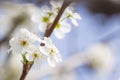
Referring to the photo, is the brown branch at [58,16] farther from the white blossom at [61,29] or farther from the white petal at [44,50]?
the white blossom at [61,29]

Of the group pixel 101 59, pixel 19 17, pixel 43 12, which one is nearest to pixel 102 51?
pixel 101 59

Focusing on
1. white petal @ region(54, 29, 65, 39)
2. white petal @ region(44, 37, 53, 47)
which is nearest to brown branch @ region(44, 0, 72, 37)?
white petal @ region(44, 37, 53, 47)

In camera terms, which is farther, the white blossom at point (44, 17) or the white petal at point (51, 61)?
the white blossom at point (44, 17)

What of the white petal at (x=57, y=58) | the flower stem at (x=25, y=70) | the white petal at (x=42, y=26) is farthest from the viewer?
the white petal at (x=42, y=26)

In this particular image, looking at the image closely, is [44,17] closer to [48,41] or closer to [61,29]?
[61,29]

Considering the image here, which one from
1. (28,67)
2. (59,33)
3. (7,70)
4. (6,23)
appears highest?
(6,23)

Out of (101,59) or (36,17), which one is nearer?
(36,17)

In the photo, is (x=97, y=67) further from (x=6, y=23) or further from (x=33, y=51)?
(x=33, y=51)

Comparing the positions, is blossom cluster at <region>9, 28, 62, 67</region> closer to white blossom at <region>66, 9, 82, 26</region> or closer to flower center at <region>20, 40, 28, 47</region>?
flower center at <region>20, 40, 28, 47</region>

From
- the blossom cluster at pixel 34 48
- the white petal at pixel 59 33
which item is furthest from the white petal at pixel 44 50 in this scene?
the white petal at pixel 59 33
